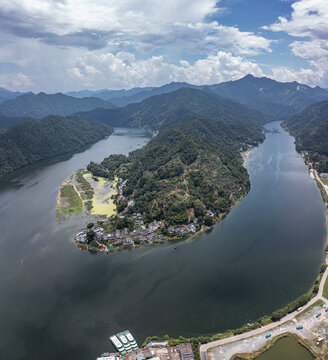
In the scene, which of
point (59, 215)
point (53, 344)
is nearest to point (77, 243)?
point (59, 215)

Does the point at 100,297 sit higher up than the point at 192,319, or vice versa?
the point at 100,297

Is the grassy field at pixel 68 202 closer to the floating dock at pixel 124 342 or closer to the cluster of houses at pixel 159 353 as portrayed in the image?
the floating dock at pixel 124 342

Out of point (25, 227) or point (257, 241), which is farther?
point (25, 227)

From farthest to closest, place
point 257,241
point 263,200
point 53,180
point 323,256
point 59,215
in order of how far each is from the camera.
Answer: point 53,180 → point 263,200 → point 59,215 → point 257,241 → point 323,256

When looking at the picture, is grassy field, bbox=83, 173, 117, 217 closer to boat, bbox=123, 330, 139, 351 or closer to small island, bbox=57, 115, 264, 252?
small island, bbox=57, 115, 264, 252

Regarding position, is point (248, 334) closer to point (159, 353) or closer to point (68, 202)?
point (159, 353)

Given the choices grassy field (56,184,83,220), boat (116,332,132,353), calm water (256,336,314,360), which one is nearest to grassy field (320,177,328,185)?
calm water (256,336,314,360)

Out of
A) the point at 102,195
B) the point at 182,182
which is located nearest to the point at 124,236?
the point at 182,182

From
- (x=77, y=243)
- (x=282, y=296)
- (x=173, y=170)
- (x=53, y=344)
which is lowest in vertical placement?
(x=282, y=296)

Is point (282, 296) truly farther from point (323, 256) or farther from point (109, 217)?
point (109, 217)
